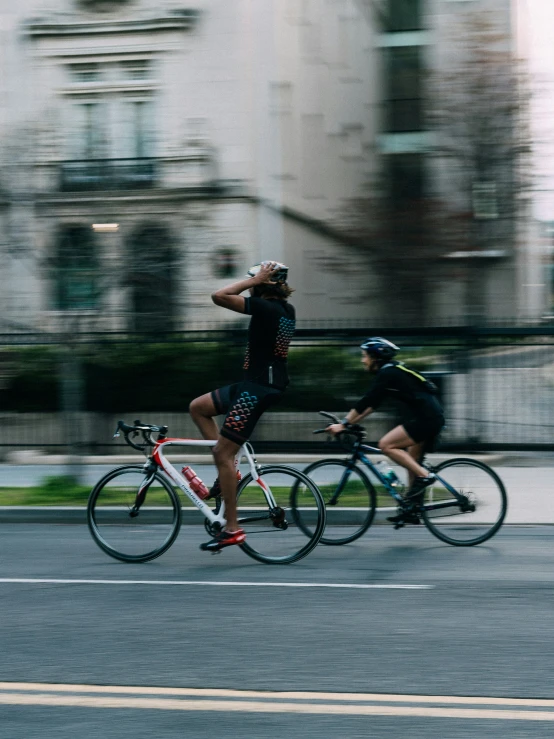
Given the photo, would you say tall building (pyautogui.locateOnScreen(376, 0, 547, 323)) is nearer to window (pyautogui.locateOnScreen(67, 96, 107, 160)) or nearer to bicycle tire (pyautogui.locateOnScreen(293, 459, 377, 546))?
window (pyautogui.locateOnScreen(67, 96, 107, 160))

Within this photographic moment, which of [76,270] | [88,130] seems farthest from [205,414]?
[88,130]

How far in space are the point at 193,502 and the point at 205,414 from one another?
714mm

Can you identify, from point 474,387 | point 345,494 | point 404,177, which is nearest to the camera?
point 345,494

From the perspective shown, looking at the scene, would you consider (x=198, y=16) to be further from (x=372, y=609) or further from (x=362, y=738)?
(x=362, y=738)

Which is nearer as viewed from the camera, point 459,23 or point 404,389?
point 404,389

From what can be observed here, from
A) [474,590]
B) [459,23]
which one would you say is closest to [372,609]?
[474,590]

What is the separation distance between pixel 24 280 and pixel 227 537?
14166 millimetres

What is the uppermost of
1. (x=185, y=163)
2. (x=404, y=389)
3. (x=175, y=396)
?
(x=185, y=163)

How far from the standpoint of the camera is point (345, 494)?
870cm

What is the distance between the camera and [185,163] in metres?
20.9

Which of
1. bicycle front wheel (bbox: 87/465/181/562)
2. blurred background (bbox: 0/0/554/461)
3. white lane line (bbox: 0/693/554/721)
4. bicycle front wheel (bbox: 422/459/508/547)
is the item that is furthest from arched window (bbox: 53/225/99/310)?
white lane line (bbox: 0/693/554/721)

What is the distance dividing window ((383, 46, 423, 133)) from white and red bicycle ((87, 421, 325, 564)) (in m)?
19.1

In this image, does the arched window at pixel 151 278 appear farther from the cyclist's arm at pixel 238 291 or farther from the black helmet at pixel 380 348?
the cyclist's arm at pixel 238 291

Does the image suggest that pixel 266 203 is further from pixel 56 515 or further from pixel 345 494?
pixel 345 494
